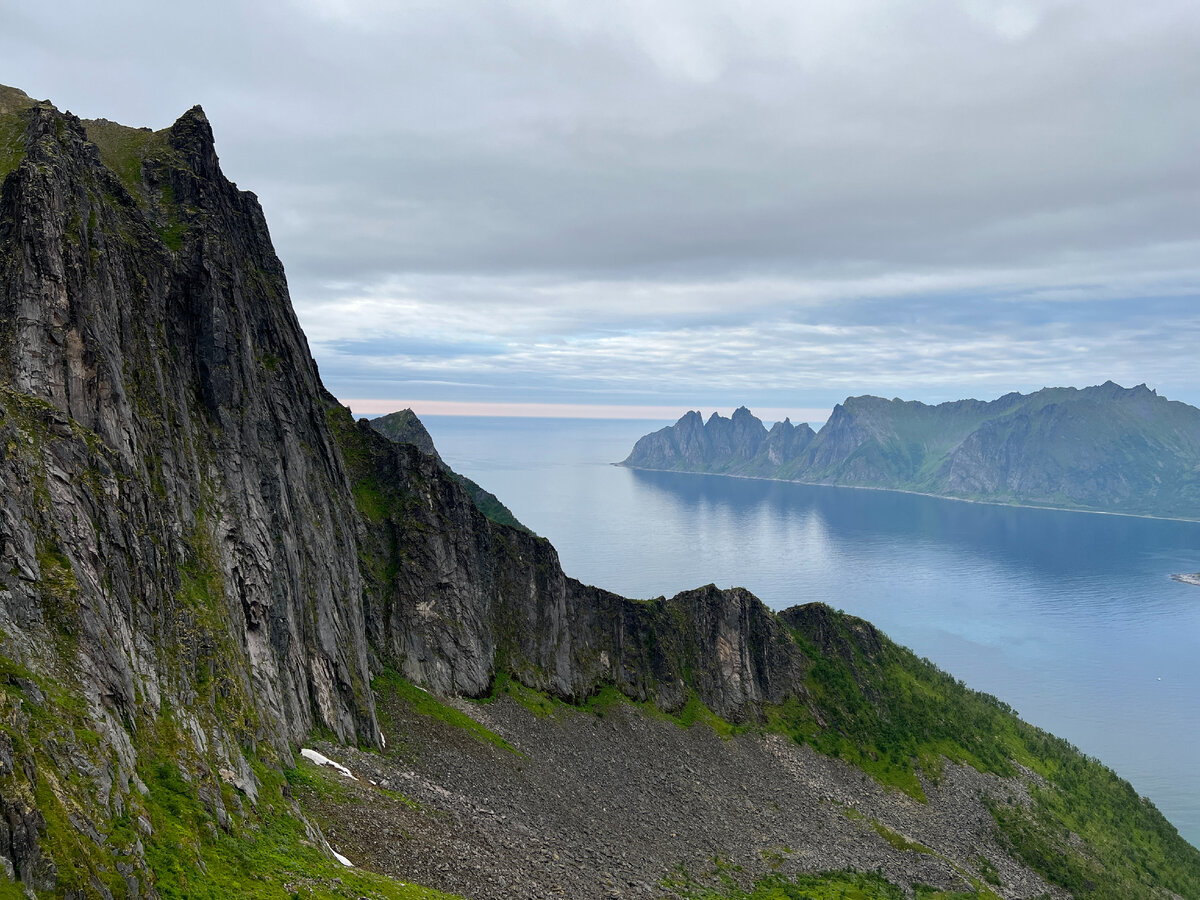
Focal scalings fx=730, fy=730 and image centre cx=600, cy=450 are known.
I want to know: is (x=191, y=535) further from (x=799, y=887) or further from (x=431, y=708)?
Result: (x=799, y=887)

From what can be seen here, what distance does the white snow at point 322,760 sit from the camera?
50344 mm

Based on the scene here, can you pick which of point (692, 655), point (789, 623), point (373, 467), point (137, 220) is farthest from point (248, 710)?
point (789, 623)

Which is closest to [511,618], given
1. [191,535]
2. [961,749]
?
[191,535]

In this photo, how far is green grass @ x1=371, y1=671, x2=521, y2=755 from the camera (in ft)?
234

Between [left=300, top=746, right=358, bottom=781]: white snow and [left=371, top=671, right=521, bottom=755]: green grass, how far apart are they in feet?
63.5

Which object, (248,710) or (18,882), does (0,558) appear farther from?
(248,710)

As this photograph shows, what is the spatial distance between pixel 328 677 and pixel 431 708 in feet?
50.3

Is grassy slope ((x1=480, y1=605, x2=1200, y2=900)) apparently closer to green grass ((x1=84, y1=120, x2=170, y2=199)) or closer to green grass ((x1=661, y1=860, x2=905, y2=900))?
green grass ((x1=661, y1=860, x2=905, y2=900))

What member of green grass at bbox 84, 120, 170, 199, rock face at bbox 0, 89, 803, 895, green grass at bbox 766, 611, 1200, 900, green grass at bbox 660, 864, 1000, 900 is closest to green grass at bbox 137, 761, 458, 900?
rock face at bbox 0, 89, 803, 895

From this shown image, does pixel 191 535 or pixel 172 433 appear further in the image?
pixel 172 433

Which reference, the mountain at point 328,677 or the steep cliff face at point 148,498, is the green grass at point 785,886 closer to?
the mountain at point 328,677

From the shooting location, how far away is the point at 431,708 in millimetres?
73250

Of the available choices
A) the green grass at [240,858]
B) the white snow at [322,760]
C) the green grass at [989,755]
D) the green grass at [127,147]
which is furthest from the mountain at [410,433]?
the green grass at [240,858]

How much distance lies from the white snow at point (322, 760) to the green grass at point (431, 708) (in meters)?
19.3
